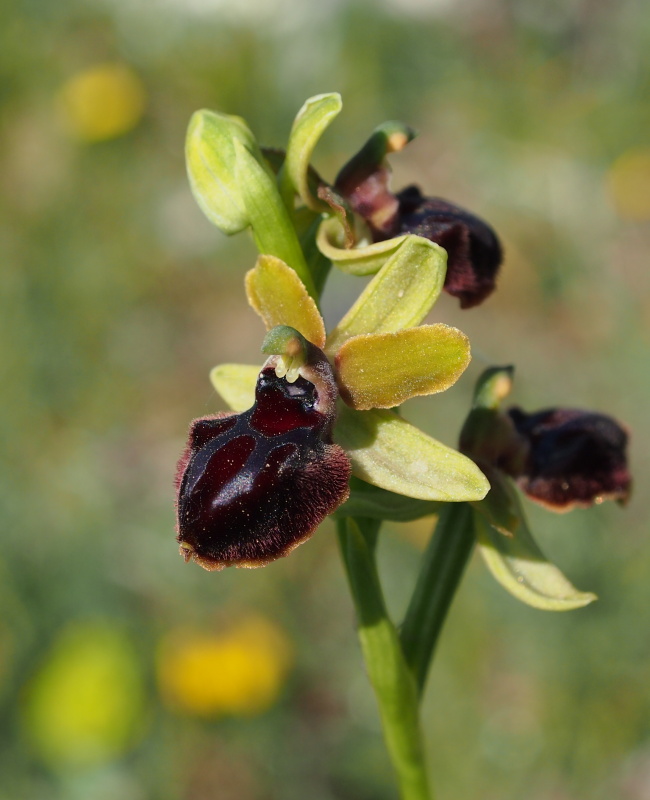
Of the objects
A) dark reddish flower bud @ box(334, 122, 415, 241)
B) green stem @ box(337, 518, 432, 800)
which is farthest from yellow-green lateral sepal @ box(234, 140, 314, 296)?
green stem @ box(337, 518, 432, 800)

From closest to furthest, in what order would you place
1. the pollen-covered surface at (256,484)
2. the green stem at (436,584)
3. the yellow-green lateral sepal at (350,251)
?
the pollen-covered surface at (256,484) < the yellow-green lateral sepal at (350,251) < the green stem at (436,584)

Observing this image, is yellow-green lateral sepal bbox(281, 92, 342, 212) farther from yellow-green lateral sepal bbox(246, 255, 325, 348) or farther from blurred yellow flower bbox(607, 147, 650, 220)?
blurred yellow flower bbox(607, 147, 650, 220)

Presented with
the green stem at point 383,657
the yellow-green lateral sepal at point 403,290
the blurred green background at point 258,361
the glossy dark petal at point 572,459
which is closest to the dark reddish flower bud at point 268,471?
the yellow-green lateral sepal at point 403,290

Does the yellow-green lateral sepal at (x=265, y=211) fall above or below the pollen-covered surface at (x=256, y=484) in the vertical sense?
above

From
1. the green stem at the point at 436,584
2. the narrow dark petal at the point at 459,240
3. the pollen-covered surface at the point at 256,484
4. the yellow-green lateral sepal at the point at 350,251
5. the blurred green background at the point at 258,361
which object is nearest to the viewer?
the pollen-covered surface at the point at 256,484

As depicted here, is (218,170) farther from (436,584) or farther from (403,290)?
(436,584)

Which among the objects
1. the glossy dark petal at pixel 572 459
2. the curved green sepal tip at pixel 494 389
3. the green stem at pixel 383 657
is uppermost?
the curved green sepal tip at pixel 494 389

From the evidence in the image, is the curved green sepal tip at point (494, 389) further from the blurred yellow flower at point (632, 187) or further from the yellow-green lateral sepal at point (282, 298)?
the blurred yellow flower at point (632, 187)

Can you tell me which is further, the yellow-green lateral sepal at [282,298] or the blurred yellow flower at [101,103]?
the blurred yellow flower at [101,103]
